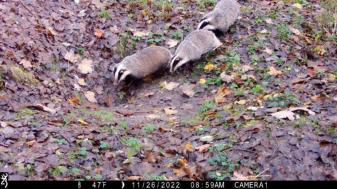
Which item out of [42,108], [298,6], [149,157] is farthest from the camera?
[298,6]

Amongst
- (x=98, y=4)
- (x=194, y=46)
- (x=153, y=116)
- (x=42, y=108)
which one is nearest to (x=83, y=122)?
(x=42, y=108)

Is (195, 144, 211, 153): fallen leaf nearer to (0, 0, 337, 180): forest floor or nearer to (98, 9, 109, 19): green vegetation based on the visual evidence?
(0, 0, 337, 180): forest floor

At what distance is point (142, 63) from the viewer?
6500mm

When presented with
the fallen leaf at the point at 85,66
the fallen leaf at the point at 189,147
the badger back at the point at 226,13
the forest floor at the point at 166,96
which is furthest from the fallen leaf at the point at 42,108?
the badger back at the point at 226,13

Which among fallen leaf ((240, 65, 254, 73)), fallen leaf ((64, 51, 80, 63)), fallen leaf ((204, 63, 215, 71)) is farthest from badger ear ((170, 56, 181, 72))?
fallen leaf ((64, 51, 80, 63))

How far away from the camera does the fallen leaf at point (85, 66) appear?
638 cm

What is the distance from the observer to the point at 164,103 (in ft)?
19.2

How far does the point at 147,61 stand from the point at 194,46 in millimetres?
879

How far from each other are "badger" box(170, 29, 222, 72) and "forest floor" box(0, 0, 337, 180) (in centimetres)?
18

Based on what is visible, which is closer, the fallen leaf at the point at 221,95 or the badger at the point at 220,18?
the fallen leaf at the point at 221,95

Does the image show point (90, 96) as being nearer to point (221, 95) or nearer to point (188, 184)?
point (221, 95)

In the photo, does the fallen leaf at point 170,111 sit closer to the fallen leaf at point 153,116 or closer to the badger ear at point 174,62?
the fallen leaf at point 153,116

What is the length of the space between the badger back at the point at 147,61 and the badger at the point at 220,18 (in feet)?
3.44

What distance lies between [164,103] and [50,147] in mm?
2249
